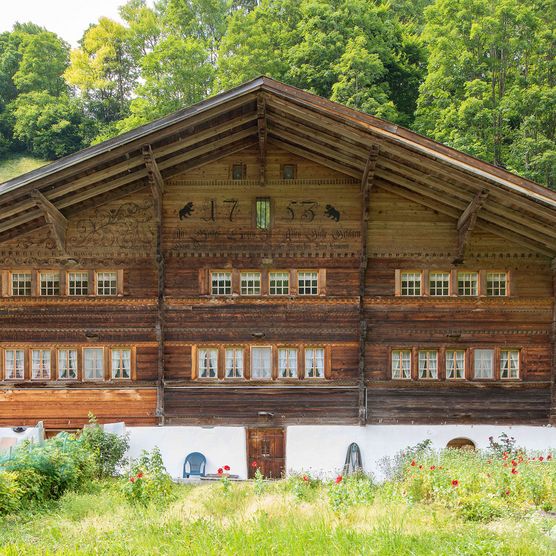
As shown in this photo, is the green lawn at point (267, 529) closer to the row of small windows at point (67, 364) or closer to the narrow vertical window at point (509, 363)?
the row of small windows at point (67, 364)

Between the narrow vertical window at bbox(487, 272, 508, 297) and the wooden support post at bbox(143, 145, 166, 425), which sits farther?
the narrow vertical window at bbox(487, 272, 508, 297)

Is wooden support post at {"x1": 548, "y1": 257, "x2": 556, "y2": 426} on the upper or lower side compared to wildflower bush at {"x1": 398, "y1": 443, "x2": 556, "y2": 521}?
upper

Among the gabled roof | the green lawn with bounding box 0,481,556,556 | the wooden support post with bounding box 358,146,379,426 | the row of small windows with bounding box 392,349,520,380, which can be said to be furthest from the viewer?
the row of small windows with bounding box 392,349,520,380

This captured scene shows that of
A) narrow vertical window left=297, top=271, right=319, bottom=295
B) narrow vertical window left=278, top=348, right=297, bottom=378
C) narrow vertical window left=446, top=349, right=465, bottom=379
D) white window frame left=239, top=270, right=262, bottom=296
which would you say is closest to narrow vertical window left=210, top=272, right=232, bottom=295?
white window frame left=239, top=270, right=262, bottom=296

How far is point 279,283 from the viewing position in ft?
52.9

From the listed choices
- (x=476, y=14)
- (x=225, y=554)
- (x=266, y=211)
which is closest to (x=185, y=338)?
(x=266, y=211)

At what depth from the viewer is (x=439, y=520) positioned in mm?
8570

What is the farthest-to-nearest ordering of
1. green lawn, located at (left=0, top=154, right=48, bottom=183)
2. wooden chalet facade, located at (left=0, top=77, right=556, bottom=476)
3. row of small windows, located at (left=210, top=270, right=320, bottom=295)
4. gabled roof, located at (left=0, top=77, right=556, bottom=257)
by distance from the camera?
green lawn, located at (left=0, top=154, right=48, bottom=183)
row of small windows, located at (left=210, top=270, right=320, bottom=295)
wooden chalet facade, located at (left=0, top=77, right=556, bottom=476)
gabled roof, located at (left=0, top=77, right=556, bottom=257)

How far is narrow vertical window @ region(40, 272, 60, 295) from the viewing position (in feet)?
52.4

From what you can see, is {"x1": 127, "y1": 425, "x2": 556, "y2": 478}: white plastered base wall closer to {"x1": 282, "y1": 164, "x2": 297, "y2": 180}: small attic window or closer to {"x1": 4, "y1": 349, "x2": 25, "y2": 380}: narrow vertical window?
{"x1": 4, "y1": 349, "x2": 25, "y2": 380}: narrow vertical window

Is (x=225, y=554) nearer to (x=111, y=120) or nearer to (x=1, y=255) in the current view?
(x=1, y=255)

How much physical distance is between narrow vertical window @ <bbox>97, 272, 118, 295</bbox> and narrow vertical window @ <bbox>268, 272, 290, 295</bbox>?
512cm

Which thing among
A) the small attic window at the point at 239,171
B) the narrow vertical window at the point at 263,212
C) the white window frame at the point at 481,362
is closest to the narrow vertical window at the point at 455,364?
the white window frame at the point at 481,362

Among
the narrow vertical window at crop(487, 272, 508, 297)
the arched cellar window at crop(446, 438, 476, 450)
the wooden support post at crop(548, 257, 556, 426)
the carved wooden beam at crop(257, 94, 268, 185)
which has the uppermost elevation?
the carved wooden beam at crop(257, 94, 268, 185)
